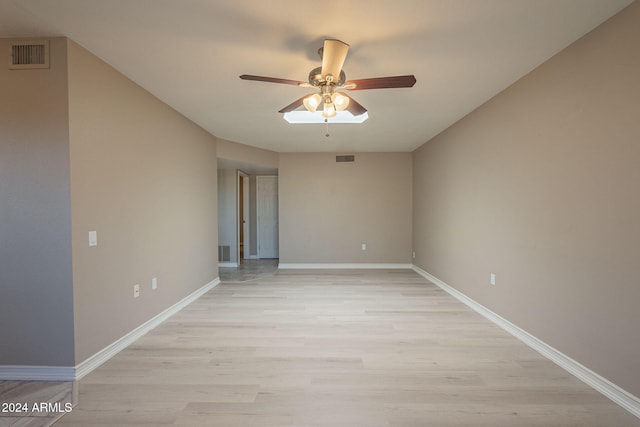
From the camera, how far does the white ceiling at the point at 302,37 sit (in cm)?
173

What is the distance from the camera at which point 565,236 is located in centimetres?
219

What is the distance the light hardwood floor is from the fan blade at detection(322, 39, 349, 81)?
227 cm

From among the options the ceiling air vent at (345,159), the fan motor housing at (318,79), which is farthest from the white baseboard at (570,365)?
the ceiling air vent at (345,159)

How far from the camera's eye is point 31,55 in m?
2.01

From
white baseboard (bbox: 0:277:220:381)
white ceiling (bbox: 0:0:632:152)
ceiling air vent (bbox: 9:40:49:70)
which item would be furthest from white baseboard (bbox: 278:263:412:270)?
ceiling air vent (bbox: 9:40:49:70)

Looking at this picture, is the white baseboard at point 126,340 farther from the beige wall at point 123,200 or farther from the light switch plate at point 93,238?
the light switch plate at point 93,238

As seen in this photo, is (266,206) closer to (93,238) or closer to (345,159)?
(345,159)

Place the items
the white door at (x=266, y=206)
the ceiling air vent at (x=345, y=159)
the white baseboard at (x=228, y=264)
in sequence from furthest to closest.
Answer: the white door at (x=266, y=206) < the white baseboard at (x=228, y=264) < the ceiling air vent at (x=345, y=159)

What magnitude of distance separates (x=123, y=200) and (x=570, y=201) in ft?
12.4

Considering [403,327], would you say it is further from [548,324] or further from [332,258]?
[332,258]

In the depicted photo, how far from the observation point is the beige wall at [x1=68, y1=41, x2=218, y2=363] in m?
2.12

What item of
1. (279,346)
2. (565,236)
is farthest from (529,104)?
(279,346)

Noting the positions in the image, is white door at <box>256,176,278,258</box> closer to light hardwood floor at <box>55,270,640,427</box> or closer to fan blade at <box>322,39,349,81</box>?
light hardwood floor at <box>55,270,640,427</box>

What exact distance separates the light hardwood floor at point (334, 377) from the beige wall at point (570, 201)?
0.37 metres
